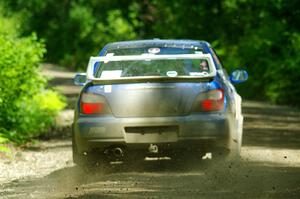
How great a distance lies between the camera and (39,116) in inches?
723

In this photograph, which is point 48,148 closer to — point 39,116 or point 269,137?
point 39,116

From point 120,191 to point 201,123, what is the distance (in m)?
1.72

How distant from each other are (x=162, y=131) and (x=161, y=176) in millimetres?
509

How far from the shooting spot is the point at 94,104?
36.4ft

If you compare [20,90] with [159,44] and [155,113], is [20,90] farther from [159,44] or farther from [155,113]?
[155,113]

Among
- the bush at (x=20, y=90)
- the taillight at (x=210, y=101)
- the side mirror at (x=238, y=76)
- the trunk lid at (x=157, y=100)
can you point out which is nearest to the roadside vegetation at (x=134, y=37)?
the bush at (x=20, y=90)

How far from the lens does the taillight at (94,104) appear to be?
11062 millimetres

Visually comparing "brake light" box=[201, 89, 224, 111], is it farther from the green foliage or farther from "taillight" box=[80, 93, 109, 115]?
the green foliage

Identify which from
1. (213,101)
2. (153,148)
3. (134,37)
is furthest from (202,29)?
(213,101)

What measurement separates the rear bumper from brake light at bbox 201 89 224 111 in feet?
0.28

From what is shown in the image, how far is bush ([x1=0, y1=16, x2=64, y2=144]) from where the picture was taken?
603 inches

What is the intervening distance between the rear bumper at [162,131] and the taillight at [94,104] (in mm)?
100

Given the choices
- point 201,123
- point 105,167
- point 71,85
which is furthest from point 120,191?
point 71,85

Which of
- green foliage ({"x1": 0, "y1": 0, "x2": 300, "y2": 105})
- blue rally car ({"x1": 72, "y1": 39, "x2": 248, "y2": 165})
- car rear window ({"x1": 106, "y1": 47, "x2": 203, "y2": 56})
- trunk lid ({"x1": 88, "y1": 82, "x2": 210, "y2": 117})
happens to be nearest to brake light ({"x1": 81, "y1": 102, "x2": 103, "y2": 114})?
blue rally car ({"x1": 72, "y1": 39, "x2": 248, "y2": 165})
